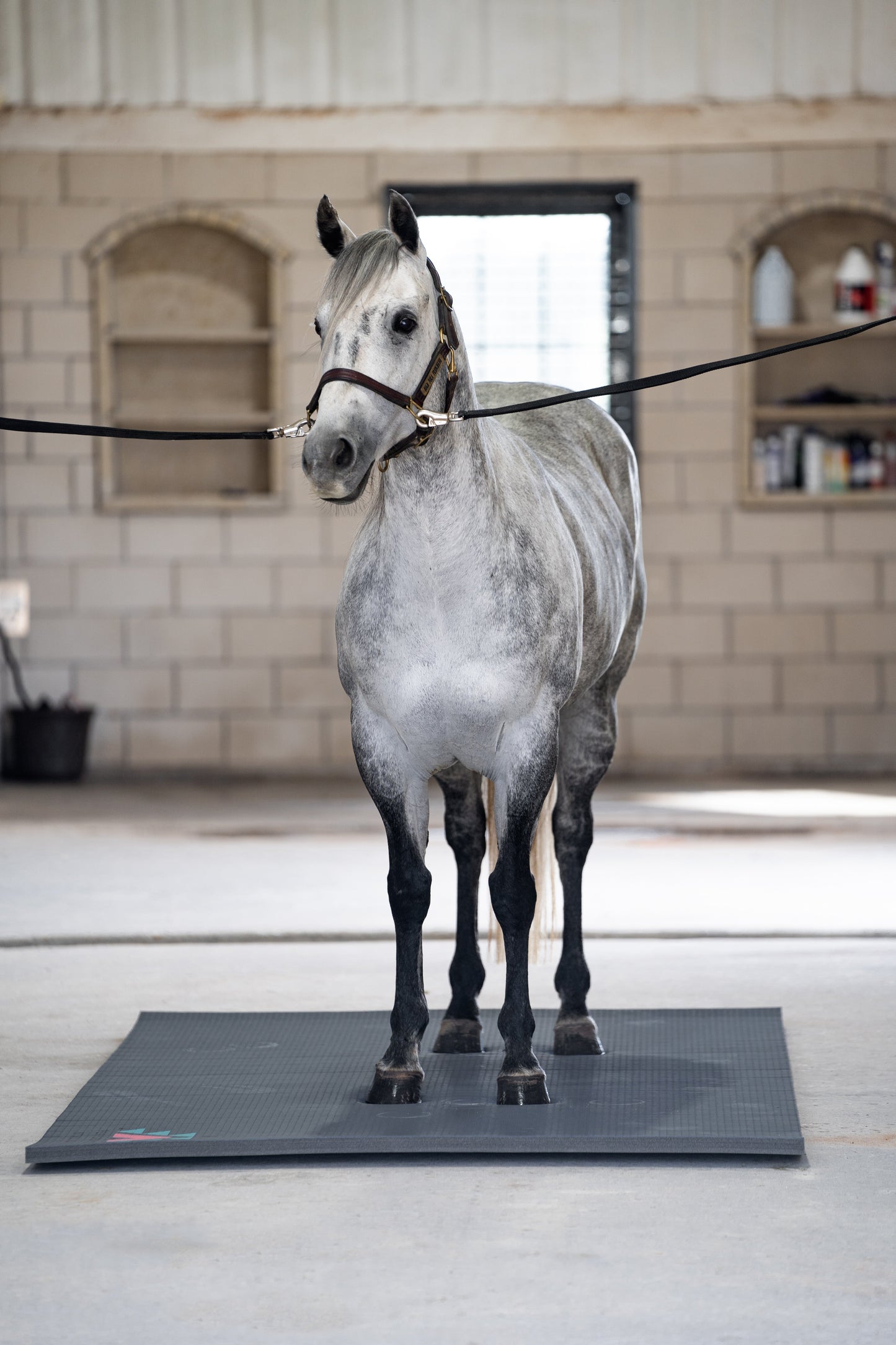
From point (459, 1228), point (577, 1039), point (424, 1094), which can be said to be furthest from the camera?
point (577, 1039)

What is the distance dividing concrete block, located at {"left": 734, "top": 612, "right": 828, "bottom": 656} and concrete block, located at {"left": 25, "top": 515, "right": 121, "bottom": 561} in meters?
2.92

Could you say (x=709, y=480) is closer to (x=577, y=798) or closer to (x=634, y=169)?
(x=634, y=169)

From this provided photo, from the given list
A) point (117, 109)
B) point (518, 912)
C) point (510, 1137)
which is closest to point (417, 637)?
point (518, 912)

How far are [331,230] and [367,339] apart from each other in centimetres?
21

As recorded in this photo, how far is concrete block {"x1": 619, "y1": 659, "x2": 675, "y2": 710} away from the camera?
7453 mm

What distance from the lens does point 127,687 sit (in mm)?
7504

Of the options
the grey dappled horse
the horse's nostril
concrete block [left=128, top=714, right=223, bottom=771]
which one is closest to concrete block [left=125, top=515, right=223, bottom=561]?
concrete block [left=128, top=714, right=223, bottom=771]

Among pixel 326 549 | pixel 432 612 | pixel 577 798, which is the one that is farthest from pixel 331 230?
pixel 326 549

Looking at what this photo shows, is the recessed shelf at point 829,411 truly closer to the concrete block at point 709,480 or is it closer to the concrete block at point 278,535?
the concrete block at point 709,480

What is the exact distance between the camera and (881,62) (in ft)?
23.9

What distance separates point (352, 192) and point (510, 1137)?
5.84 m

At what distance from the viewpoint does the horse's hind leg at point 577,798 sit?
296 cm

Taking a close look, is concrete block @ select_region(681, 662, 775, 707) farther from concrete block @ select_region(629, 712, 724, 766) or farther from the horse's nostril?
the horse's nostril

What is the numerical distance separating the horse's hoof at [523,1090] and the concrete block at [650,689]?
500 cm
